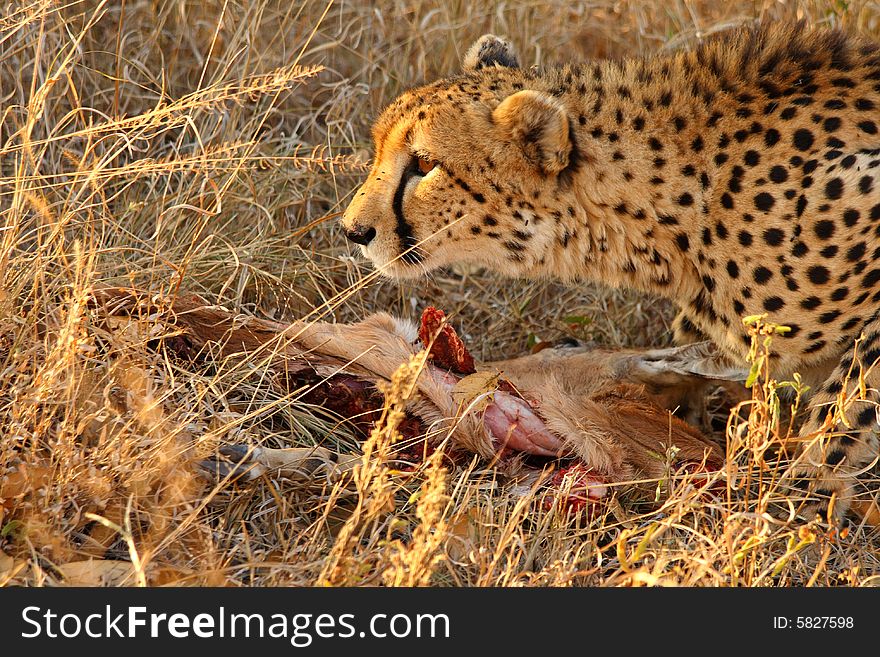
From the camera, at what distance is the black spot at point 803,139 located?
2996mm

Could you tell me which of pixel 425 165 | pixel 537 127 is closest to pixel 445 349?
pixel 425 165

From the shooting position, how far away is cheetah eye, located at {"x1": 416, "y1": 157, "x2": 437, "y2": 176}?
123 inches

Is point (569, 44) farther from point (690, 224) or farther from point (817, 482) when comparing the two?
point (817, 482)

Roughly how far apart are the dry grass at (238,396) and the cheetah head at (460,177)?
22 centimetres

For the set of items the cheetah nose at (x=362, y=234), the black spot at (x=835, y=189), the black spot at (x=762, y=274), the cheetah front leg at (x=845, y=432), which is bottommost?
the cheetah front leg at (x=845, y=432)

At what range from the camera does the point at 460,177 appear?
3.10m

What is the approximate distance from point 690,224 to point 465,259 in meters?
0.67

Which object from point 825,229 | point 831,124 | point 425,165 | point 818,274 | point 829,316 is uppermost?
point 831,124

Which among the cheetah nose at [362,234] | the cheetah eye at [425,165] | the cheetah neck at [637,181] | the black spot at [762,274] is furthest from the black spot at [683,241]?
the cheetah nose at [362,234]

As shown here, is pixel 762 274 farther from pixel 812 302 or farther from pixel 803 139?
pixel 803 139

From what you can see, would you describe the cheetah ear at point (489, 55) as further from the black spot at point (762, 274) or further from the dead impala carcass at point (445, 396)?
the black spot at point (762, 274)

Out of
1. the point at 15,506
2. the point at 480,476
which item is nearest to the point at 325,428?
the point at 480,476

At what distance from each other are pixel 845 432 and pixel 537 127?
1.15 meters

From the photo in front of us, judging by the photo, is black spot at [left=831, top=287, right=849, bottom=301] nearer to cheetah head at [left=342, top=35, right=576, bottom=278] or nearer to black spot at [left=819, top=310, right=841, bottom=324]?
black spot at [left=819, top=310, right=841, bottom=324]
